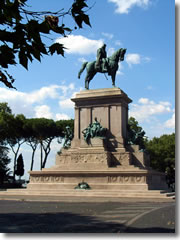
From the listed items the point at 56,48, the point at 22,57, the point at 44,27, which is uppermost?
the point at 44,27

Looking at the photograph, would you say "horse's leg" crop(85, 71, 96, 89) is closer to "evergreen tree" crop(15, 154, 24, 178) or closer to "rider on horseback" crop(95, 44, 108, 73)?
"rider on horseback" crop(95, 44, 108, 73)

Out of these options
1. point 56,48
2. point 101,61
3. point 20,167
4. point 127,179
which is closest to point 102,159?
point 127,179

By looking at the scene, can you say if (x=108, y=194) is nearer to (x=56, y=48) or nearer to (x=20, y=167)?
(x=56, y=48)

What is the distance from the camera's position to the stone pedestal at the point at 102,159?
23.4 metres

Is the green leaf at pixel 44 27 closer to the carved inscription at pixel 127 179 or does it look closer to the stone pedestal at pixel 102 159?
the stone pedestal at pixel 102 159

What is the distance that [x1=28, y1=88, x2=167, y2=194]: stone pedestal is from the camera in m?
23.4

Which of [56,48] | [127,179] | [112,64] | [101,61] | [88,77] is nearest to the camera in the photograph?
[56,48]

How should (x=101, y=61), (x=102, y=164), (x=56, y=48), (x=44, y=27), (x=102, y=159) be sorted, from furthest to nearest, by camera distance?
(x=101, y=61), (x=102, y=159), (x=102, y=164), (x=56, y=48), (x=44, y=27)

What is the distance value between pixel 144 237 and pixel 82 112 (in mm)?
22332

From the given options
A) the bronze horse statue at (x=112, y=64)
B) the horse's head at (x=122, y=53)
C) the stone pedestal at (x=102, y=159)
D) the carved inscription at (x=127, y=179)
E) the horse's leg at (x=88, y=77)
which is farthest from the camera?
the horse's leg at (x=88, y=77)

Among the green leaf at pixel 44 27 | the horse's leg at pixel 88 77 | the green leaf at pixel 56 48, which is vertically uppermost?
the horse's leg at pixel 88 77

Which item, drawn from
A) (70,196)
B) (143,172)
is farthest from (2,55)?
(143,172)

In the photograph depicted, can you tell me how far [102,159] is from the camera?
2547 centimetres

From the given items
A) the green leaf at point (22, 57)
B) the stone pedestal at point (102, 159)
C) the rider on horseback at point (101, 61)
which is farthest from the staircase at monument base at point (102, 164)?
the green leaf at point (22, 57)
